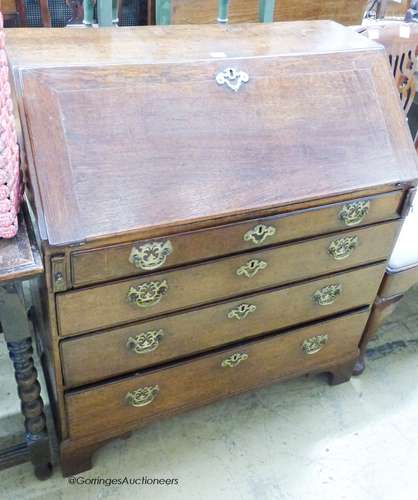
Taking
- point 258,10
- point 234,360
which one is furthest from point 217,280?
point 258,10

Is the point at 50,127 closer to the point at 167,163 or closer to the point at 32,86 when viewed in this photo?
the point at 32,86

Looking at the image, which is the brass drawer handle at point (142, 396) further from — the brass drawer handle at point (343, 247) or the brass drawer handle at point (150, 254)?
the brass drawer handle at point (343, 247)

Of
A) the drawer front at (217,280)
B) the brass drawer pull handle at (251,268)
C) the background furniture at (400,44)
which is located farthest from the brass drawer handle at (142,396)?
the background furniture at (400,44)

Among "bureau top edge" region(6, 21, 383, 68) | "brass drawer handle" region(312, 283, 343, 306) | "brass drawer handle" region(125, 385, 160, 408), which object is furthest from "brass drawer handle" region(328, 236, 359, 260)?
"brass drawer handle" region(125, 385, 160, 408)

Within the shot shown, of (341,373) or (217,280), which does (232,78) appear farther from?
(341,373)

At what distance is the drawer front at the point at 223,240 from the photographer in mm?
1044

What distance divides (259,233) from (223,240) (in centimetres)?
9

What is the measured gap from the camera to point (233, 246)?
1.18 metres

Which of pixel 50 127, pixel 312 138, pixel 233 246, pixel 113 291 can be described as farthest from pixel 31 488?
pixel 312 138

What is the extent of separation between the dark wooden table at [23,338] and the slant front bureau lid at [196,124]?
7cm

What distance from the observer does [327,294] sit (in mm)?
1450

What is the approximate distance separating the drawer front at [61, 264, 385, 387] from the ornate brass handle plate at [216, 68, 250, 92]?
51 centimetres

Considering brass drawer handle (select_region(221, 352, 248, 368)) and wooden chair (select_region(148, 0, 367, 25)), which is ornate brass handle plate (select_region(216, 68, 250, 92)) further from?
wooden chair (select_region(148, 0, 367, 25))

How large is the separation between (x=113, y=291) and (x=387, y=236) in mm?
763
